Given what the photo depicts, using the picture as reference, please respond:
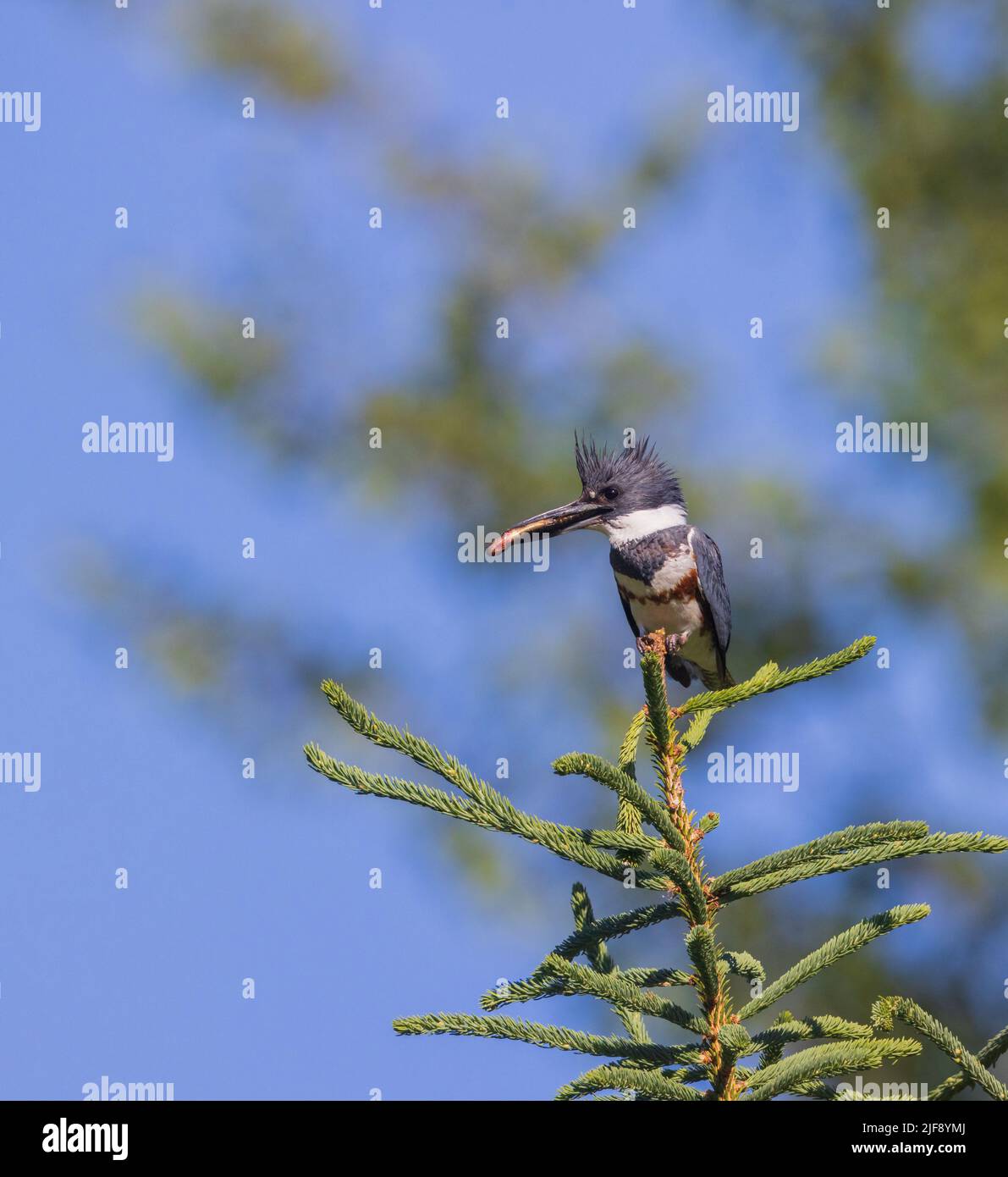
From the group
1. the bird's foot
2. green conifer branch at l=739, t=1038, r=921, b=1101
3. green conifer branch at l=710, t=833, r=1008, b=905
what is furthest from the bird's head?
green conifer branch at l=739, t=1038, r=921, b=1101

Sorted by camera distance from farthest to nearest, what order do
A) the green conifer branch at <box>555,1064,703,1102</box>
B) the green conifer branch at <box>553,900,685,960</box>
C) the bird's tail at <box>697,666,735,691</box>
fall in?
the bird's tail at <box>697,666,735,691</box>, the green conifer branch at <box>553,900,685,960</box>, the green conifer branch at <box>555,1064,703,1102</box>

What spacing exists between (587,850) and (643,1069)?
1.08ft

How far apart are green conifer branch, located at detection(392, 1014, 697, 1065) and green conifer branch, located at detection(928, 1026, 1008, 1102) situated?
1.13 feet

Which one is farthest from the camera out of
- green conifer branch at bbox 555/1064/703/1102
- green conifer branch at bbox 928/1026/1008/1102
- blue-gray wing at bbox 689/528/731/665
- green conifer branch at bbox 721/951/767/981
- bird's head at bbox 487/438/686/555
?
blue-gray wing at bbox 689/528/731/665

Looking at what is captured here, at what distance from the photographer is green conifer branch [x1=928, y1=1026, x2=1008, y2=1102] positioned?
2.01 m

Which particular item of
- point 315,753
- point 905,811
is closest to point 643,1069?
point 315,753

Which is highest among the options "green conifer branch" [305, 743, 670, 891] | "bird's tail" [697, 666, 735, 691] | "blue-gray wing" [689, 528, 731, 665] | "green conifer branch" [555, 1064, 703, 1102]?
"blue-gray wing" [689, 528, 731, 665]

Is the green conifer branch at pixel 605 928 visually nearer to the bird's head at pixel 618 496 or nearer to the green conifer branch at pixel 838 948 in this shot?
the green conifer branch at pixel 838 948

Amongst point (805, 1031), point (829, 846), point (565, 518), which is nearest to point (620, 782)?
point (829, 846)

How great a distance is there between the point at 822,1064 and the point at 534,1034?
0.39 metres

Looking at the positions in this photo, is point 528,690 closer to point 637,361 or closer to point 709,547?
point 637,361

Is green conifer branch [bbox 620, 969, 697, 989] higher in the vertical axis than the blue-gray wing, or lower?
lower

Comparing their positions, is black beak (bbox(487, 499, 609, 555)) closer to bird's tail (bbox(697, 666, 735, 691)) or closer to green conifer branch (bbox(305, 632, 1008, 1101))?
bird's tail (bbox(697, 666, 735, 691))
